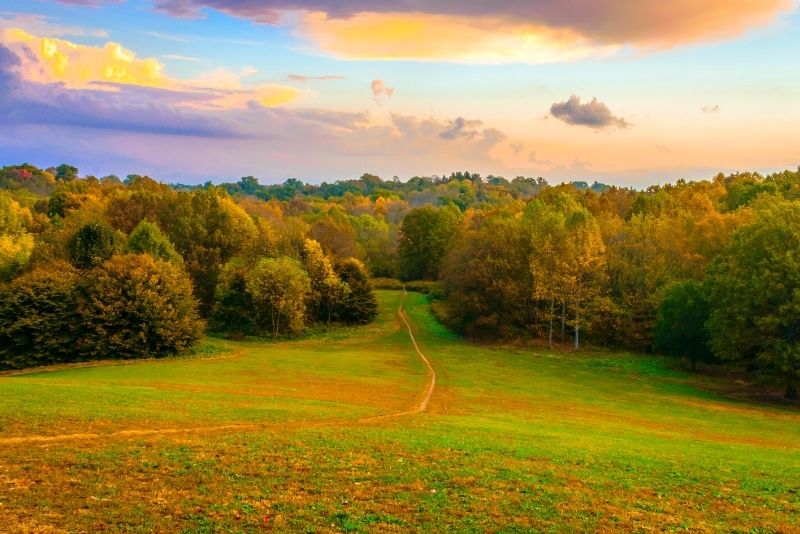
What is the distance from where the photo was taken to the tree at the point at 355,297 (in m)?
83.9

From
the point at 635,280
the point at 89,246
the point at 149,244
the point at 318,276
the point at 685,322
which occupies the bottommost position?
the point at 685,322

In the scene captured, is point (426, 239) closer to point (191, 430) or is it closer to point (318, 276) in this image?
point (318, 276)

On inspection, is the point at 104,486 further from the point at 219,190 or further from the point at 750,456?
the point at 219,190

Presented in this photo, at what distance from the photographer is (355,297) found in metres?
84.4

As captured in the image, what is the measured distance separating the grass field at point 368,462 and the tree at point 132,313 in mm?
14819

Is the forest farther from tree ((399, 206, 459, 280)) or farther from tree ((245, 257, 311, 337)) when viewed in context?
tree ((399, 206, 459, 280))

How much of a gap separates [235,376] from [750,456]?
31.2m

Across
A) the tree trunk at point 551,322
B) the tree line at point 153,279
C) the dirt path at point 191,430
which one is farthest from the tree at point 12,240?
the tree trunk at point 551,322

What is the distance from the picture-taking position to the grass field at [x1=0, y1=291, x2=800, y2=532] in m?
13.5

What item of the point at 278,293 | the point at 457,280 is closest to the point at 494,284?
the point at 457,280

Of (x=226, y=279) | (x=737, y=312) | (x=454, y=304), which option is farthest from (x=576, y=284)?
(x=226, y=279)

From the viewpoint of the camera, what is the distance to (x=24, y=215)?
100 m

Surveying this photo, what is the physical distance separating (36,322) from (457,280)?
46.9 metres

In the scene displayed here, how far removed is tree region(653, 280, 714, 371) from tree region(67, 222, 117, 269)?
186 ft
